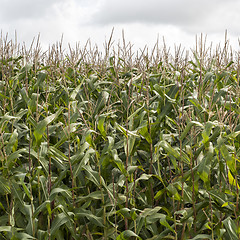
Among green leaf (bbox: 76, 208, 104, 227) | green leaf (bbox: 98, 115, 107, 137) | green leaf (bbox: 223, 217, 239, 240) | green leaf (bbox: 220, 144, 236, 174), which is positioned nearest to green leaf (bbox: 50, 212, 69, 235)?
green leaf (bbox: 76, 208, 104, 227)

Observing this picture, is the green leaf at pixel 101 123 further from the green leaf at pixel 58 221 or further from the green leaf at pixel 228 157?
the green leaf at pixel 228 157

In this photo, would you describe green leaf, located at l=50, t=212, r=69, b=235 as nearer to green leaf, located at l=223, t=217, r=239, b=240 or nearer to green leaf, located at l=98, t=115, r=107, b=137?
green leaf, located at l=98, t=115, r=107, b=137

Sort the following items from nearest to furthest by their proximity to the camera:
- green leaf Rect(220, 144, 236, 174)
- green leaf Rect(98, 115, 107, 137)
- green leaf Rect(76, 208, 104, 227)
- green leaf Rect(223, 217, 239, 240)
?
green leaf Rect(223, 217, 239, 240)
green leaf Rect(220, 144, 236, 174)
green leaf Rect(76, 208, 104, 227)
green leaf Rect(98, 115, 107, 137)

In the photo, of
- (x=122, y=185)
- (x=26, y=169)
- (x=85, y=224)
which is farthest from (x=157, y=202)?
(x=26, y=169)

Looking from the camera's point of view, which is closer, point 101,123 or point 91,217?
point 91,217

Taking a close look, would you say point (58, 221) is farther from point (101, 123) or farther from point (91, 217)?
point (101, 123)

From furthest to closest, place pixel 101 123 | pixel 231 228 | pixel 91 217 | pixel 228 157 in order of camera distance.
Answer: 1. pixel 101 123
2. pixel 91 217
3. pixel 228 157
4. pixel 231 228

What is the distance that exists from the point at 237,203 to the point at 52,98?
2670 millimetres

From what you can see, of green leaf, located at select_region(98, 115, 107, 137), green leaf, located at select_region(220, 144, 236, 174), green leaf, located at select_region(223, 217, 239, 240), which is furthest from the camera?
green leaf, located at select_region(98, 115, 107, 137)

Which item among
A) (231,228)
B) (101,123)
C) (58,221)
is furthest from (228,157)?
(58,221)

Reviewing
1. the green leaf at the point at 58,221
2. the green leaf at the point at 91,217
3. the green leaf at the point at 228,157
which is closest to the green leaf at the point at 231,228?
the green leaf at the point at 228,157

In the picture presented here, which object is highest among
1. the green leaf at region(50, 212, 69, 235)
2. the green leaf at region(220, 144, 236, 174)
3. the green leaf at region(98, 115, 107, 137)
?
the green leaf at region(98, 115, 107, 137)

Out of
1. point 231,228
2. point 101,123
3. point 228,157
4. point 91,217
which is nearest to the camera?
point 231,228

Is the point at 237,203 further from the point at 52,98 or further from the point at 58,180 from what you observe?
the point at 52,98
